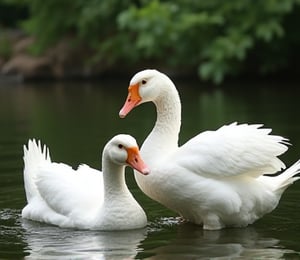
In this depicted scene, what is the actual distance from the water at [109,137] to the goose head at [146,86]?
112 cm

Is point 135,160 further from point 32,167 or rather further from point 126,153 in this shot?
point 32,167

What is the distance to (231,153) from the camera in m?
8.36

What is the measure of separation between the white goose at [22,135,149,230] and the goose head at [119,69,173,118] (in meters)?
0.58

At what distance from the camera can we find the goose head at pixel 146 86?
8859 millimetres

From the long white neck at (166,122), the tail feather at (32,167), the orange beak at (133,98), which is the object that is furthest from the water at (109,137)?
the orange beak at (133,98)

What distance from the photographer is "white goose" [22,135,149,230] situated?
8391 mm

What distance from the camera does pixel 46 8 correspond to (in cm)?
3275

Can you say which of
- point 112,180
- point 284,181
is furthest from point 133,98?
point 284,181

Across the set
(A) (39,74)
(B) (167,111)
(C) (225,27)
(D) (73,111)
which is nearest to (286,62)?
(C) (225,27)

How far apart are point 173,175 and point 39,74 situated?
2454 cm

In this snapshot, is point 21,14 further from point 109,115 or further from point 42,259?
point 42,259

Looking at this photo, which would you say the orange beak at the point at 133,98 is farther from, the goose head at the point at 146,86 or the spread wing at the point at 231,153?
the spread wing at the point at 231,153

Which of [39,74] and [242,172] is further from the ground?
[39,74]

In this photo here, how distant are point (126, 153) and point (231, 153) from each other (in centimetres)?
92
